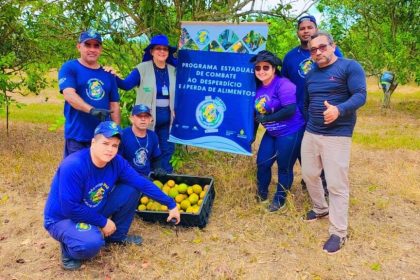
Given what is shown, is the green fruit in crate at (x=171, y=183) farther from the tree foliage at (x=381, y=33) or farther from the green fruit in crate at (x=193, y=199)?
the tree foliage at (x=381, y=33)

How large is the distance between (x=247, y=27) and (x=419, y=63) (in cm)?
957

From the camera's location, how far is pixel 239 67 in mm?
4797

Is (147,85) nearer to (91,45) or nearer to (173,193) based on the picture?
(91,45)

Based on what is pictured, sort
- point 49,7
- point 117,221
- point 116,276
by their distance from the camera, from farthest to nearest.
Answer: point 49,7, point 117,221, point 116,276

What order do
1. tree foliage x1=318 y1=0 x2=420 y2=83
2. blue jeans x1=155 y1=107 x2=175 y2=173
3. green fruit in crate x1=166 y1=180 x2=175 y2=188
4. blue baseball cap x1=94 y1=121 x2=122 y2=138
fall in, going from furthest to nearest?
A: tree foliage x1=318 y1=0 x2=420 y2=83
blue jeans x1=155 y1=107 x2=175 y2=173
green fruit in crate x1=166 y1=180 x2=175 y2=188
blue baseball cap x1=94 y1=121 x2=122 y2=138

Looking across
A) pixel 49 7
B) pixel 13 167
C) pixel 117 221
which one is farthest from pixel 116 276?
pixel 49 7

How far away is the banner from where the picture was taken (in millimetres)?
4770

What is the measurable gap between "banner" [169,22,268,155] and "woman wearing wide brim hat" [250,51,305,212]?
212 millimetres

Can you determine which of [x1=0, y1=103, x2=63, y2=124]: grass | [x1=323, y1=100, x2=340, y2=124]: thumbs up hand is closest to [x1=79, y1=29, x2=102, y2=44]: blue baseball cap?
[x1=323, y1=100, x2=340, y2=124]: thumbs up hand

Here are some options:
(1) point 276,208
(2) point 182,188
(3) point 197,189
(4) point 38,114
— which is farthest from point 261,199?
(4) point 38,114

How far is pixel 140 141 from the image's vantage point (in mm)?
4520

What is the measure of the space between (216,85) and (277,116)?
91cm

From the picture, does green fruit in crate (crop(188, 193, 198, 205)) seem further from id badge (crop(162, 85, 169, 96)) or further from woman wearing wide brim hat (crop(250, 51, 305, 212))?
id badge (crop(162, 85, 169, 96))

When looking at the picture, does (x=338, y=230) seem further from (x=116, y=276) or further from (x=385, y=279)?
(x=116, y=276)
